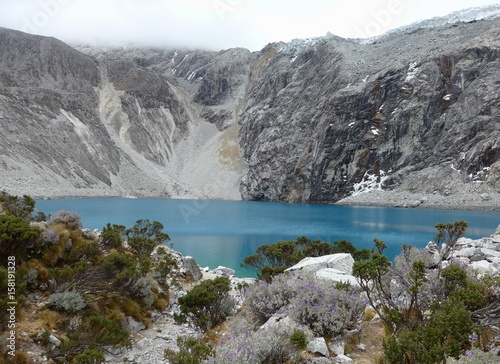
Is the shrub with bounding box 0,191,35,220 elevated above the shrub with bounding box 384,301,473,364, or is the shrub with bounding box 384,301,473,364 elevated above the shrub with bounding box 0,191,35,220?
the shrub with bounding box 384,301,473,364

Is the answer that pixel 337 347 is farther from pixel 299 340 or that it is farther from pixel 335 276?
pixel 335 276

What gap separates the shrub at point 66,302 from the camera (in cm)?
1048

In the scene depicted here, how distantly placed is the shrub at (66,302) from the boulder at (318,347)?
6911mm

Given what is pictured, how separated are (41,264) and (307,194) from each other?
102 metres

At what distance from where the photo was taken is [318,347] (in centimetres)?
716

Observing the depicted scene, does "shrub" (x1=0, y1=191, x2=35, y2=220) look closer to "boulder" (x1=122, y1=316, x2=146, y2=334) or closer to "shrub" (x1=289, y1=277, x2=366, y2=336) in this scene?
"boulder" (x1=122, y1=316, x2=146, y2=334)

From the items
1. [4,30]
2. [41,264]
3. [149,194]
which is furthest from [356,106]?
[4,30]

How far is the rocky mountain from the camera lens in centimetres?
9112

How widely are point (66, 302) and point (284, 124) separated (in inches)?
4545

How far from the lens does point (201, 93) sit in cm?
17475

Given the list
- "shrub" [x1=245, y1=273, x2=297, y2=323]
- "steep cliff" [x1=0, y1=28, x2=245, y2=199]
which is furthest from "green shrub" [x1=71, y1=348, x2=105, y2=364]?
"steep cliff" [x1=0, y1=28, x2=245, y2=199]

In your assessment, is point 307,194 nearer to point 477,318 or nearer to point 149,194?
point 149,194

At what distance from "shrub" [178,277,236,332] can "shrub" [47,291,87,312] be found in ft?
10.1

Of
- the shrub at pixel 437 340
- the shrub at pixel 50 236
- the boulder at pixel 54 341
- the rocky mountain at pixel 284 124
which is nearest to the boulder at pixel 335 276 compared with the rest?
the shrub at pixel 437 340
